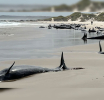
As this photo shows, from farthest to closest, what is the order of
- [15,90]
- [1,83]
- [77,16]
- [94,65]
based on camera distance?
[77,16] → [94,65] → [1,83] → [15,90]

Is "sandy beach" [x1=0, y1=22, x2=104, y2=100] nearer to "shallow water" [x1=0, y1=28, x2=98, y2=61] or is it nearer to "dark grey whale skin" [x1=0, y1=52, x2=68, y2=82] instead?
"dark grey whale skin" [x1=0, y1=52, x2=68, y2=82]

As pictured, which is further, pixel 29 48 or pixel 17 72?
pixel 29 48

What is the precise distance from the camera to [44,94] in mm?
4879

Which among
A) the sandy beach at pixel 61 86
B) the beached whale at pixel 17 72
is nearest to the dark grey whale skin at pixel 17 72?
the beached whale at pixel 17 72

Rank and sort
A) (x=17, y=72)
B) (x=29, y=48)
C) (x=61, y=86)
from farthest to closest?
(x=29, y=48) → (x=17, y=72) → (x=61, y=86)

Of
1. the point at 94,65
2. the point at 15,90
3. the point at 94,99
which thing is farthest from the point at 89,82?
the point at 94,65

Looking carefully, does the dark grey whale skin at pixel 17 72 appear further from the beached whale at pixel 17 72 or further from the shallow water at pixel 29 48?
the shallow water at pixel 29 48

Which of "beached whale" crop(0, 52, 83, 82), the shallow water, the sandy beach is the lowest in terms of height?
the shallow water

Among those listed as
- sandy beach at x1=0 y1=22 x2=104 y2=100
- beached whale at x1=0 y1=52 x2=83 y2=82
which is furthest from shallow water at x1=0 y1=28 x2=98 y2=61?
sandy beach at x1=0 y1=22 x2=104 y2=100

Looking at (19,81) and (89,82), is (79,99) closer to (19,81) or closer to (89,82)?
(89,82)

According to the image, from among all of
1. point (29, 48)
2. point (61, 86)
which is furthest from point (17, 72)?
point (29, 48)

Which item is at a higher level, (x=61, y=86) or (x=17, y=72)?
(x=17, y=72)

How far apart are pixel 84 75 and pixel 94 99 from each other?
2110 mm

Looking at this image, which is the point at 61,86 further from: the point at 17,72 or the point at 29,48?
the point at 29,48
